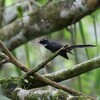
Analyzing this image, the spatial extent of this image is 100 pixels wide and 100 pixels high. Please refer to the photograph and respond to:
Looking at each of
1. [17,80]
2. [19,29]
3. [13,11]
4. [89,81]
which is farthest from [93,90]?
[17,80]

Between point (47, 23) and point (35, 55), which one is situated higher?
point (47, 23)

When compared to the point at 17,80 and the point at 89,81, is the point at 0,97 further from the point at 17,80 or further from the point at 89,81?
the point at 89,81

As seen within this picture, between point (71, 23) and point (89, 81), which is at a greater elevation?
point (71, 23)

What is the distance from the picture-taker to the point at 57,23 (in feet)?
5.44

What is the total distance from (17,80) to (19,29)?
69cm

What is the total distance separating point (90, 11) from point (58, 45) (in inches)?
21.0

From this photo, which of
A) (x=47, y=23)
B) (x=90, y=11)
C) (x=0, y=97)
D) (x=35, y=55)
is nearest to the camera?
(x=0, y=97)

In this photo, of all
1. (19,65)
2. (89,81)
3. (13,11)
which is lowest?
(89,81)

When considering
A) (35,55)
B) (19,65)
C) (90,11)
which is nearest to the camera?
(19,65)

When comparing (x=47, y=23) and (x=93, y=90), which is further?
(x=93, y=90)

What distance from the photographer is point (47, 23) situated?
168 centimetres


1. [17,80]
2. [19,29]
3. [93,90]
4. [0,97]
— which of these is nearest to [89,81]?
[93,90]

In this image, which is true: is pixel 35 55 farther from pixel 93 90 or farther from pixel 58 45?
pixel 58 45

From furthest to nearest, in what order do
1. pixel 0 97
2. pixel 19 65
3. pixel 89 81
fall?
pixel 89 81 → pixel 19 65 → pixel 0 97
